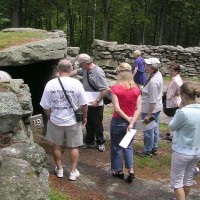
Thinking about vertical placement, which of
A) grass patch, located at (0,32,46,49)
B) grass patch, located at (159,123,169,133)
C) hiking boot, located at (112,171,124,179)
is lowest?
grass patch, located at (159,123,169,133)

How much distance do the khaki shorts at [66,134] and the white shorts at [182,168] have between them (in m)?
1.56

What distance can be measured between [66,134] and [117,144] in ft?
2.90

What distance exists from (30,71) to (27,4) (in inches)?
835

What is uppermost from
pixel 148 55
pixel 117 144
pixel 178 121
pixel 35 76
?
pixel 178 121

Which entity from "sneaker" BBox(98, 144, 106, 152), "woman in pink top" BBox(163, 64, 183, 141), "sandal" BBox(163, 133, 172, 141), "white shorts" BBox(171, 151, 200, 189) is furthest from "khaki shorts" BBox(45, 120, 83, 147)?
"sandal" BBox(163, 133, 172, 141)

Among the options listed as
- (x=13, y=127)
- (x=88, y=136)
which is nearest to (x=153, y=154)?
(x=88, y=136)

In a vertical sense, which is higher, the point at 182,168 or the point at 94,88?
the point at 94,88

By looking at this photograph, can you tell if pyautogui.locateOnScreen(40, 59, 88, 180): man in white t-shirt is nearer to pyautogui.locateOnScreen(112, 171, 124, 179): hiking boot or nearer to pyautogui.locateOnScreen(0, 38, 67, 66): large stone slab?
pyautogui.locateOnScreen(112, 171, 124, 179): hiking boot

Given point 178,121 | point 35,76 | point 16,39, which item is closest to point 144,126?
point 178,121

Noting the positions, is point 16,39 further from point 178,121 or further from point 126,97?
point 178,121

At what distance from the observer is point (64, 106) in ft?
18.7

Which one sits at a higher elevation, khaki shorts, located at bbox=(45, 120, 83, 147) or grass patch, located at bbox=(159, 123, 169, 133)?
khaki shorts, located at bbox=(45, 120, 83, 147)

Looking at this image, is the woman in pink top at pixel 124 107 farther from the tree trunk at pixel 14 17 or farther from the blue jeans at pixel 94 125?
the tree trunk at pixel 14 17

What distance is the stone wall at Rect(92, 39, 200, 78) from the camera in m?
18.5
